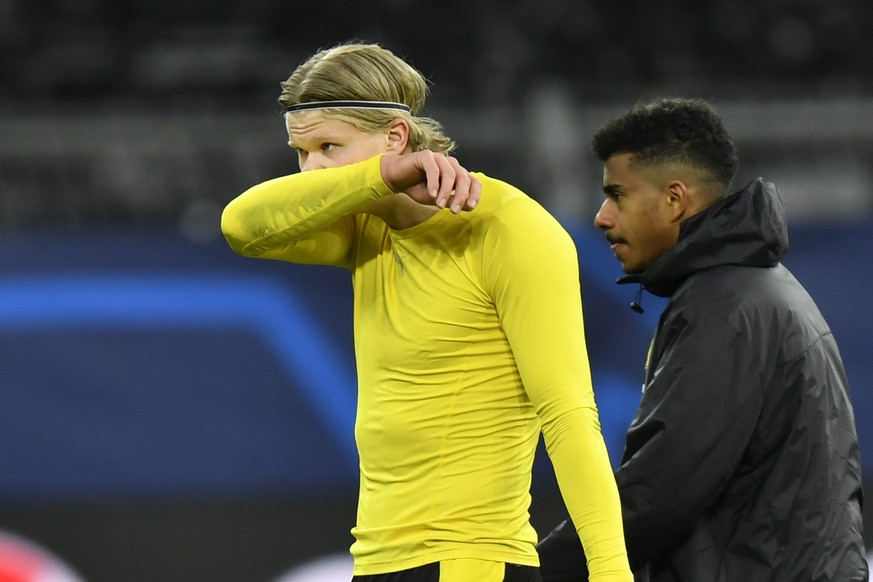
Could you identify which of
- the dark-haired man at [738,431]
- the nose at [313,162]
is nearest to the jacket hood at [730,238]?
the dark-haired man at [738,431]

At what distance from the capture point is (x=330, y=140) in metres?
1.99

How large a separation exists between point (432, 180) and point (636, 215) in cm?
68

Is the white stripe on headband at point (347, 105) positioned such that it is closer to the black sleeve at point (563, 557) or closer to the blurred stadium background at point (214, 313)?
the black sleeve at point (563, 557)

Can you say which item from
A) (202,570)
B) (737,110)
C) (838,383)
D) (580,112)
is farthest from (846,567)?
(737,110)

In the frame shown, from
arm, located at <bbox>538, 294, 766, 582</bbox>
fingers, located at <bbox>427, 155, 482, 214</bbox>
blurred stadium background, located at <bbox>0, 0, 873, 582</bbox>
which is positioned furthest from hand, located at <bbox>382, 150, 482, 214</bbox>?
blurred stadium background, located at <bbox>0, 0, 873, 582</bbox>

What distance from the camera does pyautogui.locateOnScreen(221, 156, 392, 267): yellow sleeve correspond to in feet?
6.17

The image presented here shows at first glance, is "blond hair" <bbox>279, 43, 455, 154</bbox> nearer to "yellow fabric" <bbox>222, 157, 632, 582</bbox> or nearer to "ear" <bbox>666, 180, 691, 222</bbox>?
"yellow fabric" <bbox>222, 157, 632, 582</bbox>

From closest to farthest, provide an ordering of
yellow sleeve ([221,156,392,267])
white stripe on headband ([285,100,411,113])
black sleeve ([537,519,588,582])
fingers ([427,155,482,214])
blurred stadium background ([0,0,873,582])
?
fingers ([427,155,482,214]) → yellow sleeve ([221,156,392,267]) → white stripe on headband ([285,100,411,113]) → black sleeve ([537,519,588,582]) → blurred stadium background ([0,0,873,582])

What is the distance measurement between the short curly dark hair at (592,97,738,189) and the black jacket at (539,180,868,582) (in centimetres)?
15

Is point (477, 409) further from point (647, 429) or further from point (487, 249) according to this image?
point (647, 429)

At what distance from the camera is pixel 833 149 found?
5941 mm

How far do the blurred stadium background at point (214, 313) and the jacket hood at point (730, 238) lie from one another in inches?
80.9

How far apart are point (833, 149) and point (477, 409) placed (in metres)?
4.45

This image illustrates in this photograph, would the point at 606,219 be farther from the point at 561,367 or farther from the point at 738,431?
the point at 561,367
